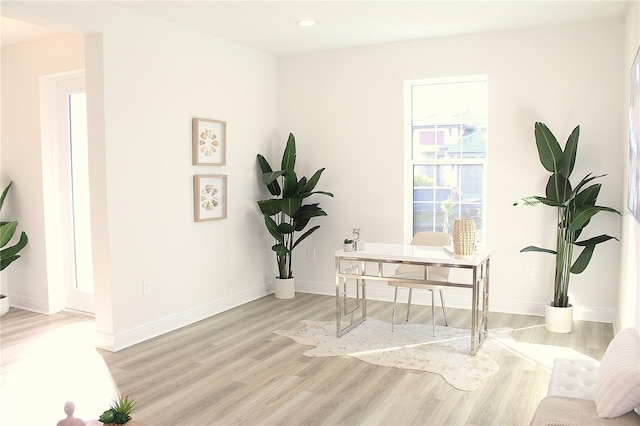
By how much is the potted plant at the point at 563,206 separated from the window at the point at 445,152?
783 mm

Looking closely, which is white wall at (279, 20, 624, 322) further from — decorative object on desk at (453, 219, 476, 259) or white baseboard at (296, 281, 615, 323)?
decorative object on desk at (453, 219, 476, 259)

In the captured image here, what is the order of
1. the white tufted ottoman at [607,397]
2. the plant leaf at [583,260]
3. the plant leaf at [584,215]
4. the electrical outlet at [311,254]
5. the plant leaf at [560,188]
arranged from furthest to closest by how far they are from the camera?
the electrical outlet at [311,254] → the plant leaf at [560,188] → the plant leaf at [583,260] → the plant leaf at [584,215] → the white tufted ottoman at [607,397]

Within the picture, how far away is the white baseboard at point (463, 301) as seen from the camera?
481cm

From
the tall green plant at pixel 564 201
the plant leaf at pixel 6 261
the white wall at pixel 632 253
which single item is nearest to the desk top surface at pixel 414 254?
the tall green plant at pixel 564 201

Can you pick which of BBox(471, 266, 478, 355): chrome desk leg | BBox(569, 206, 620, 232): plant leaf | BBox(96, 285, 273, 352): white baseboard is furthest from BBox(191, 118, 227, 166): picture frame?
BBox(569, 206, 620, 232): plant leaf

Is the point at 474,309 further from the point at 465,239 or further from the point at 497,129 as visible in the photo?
the point at 497,129

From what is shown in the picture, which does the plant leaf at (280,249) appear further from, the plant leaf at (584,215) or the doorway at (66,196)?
the plant leaf at (584,215)

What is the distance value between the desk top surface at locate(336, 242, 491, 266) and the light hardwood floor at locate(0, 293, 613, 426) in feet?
2.45

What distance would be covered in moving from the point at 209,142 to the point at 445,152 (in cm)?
232

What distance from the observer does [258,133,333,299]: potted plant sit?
5.46 m

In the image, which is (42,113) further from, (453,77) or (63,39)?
(453,77)

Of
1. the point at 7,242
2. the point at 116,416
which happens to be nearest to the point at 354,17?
the point at 116,416

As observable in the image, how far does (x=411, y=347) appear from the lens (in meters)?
4.14

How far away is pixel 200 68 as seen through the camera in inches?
195
